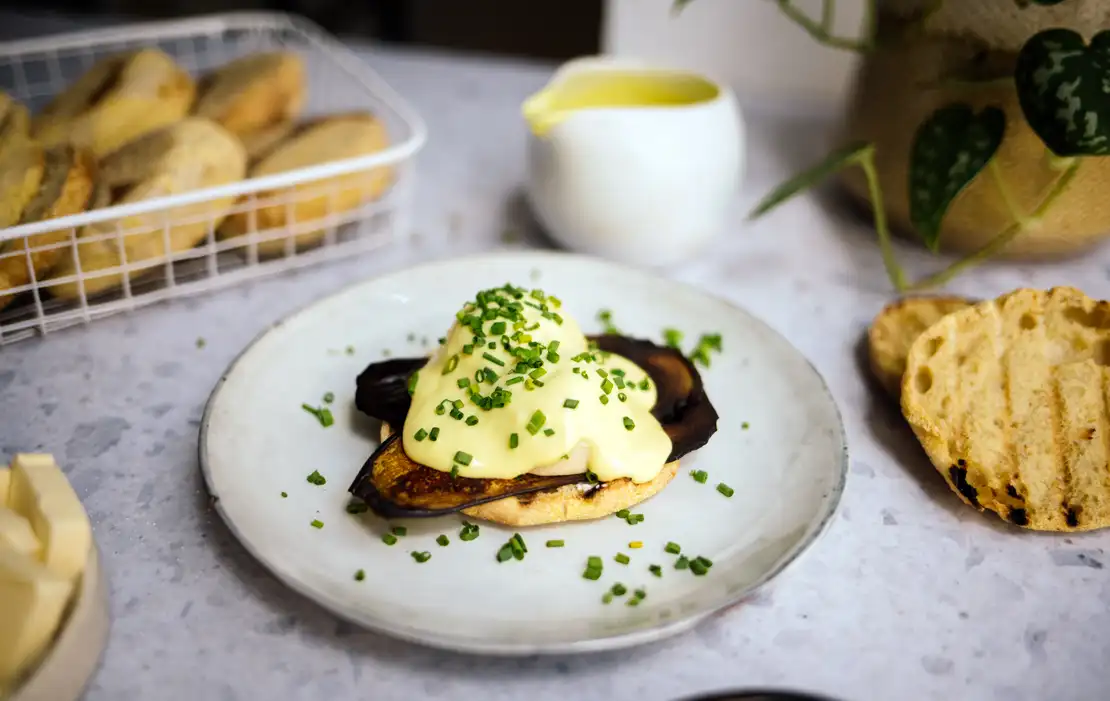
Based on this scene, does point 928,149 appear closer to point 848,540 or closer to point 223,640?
point 848,540

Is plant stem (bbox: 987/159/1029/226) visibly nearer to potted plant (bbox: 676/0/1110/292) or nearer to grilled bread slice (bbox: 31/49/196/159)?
potted plant (bbox: 676/0/1110/292)

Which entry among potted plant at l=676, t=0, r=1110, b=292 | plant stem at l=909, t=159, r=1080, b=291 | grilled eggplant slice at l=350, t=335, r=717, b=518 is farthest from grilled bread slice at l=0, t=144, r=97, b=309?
plant stem at l=909, t=159, r=1080, b=291

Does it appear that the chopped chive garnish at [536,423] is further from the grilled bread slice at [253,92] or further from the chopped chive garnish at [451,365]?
the grilled bread slice at [253,92]

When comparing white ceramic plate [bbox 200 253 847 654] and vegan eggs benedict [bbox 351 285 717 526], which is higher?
vegan eggs benedict [bbox 351 285 717 526]

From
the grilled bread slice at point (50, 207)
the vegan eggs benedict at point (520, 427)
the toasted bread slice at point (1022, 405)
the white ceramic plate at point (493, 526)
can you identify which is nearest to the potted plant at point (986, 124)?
the toasted bread slice at point (1022, 405)

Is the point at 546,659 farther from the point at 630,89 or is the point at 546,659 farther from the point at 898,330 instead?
the point at 630,89

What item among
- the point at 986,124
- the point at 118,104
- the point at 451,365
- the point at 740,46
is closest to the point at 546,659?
the point at 451,365

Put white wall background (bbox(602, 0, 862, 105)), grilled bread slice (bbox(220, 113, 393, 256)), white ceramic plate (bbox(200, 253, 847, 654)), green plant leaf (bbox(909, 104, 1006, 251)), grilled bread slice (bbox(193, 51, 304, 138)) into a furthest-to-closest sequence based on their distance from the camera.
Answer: white wall background (bbox(602, 0, 862, 105)) → grilled bread slice (bbox(193, 51, 304, 138)) → grilled bread slice (bbox(220, 113, 393, 256)) → green plant leaf (bbox(909, 104, 1006, 251)) → white ceramic plate (bbox(200, 253, 847, 654))
